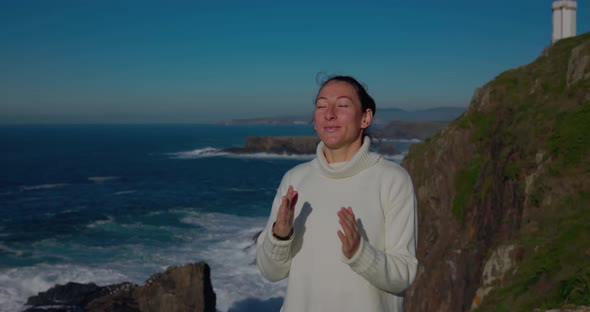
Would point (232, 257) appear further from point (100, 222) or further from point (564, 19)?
point (564, 19)

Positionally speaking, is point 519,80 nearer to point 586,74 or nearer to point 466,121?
point 466,121

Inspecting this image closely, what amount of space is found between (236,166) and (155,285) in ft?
215

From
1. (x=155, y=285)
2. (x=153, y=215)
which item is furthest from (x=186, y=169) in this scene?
(x=155, y=285)

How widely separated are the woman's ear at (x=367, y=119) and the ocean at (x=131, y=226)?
69.5 ft

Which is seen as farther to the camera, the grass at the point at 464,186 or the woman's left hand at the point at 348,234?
the grass at the point at 464,186

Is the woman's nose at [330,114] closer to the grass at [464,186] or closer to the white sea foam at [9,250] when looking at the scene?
the grass at [464,186]

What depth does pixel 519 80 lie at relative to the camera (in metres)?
19.0

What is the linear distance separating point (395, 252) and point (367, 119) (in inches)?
36.1

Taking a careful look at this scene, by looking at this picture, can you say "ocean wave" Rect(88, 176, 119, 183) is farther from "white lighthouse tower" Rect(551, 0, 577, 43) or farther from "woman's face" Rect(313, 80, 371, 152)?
"woman's face" Rect(313, 80, 371, 152)

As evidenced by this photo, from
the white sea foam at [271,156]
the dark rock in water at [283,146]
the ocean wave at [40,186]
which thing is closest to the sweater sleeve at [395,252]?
the ocean wave at [40,186]

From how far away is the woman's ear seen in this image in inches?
125

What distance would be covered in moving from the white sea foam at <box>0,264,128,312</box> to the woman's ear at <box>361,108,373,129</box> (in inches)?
935

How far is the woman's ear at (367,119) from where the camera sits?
10.4 ft

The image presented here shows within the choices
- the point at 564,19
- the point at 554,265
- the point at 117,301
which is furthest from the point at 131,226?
the point at 554,265
